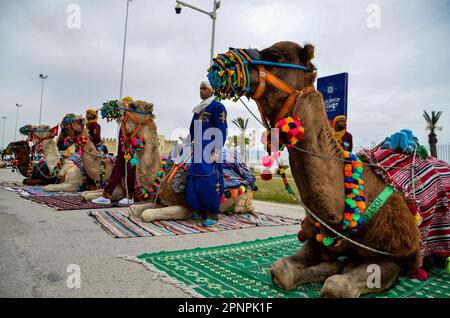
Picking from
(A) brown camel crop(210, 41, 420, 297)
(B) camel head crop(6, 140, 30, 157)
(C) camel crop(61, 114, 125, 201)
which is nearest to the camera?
(A) brown camel crop(210, 41, 420, 297)

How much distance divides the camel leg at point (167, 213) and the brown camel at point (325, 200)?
3159mm

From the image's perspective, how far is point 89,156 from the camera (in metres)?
8.78

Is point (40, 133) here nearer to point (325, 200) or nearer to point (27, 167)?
point (27, 167)

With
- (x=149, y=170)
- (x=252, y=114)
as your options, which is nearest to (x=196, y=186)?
(x=149, y=170)

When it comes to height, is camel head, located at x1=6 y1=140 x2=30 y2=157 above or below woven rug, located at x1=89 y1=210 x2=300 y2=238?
above

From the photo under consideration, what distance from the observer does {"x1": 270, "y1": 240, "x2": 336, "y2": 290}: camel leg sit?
2477 mm

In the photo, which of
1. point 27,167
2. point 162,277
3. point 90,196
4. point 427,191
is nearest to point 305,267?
point 162,277

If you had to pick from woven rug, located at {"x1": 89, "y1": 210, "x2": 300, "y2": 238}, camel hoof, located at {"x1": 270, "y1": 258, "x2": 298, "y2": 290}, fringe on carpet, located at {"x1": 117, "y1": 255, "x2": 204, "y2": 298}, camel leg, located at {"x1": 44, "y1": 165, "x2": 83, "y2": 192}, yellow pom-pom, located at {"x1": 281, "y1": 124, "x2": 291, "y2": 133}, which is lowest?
fringe on carpet, located at {"x1": 117, "y1": 255, "x2": 204, "y2": 298}

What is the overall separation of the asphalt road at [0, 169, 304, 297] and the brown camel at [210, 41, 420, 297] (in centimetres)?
119

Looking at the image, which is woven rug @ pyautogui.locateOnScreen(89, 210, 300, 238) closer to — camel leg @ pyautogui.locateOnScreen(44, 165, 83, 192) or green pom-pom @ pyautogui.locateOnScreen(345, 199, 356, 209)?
green pom-pom @ pyautogui.locateOnScreen(345, 199, 356, 209)

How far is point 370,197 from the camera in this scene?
255 centimetres

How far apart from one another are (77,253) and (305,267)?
2.51 metres

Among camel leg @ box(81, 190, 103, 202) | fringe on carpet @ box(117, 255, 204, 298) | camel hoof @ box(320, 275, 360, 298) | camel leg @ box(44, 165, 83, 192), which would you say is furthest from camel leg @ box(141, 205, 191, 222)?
camel leg @ box(44, 165, 83, 192)
